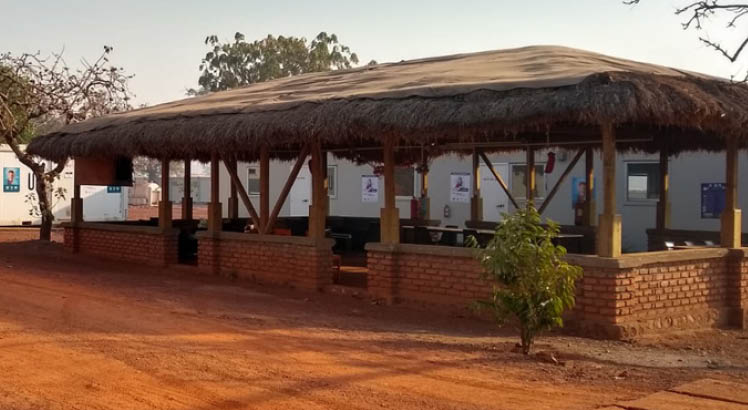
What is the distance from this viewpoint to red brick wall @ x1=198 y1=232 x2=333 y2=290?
13.0m

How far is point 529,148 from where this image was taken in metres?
15.1

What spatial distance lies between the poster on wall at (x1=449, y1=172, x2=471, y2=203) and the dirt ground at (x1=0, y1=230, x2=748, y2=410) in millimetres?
10077

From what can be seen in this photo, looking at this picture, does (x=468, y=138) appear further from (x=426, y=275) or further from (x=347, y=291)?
(x=347, y=291)

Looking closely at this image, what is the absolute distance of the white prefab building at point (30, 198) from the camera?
87.2ft

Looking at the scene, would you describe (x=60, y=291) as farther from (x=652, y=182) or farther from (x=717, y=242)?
(x=652, y=182)

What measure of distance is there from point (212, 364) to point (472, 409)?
2.54 meters

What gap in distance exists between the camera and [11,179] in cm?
2672

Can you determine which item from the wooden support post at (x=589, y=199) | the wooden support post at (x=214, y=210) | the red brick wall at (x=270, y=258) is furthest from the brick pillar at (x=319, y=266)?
the wooden support post at (x=589, y=199)

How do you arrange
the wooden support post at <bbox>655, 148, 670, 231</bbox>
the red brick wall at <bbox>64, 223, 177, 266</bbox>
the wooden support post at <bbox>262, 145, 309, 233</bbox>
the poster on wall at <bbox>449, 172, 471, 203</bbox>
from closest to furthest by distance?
the wooden support post at <bbox>262, 145, 309, 233</bbox>, the wooden support post at <bbox>655, 148, 670, 231</bbox>, the red brick wall at <bbox>64, 223, 177, 266</bbox>, the poster on wall at <bbox>449, 172, 471, 203</bbox>

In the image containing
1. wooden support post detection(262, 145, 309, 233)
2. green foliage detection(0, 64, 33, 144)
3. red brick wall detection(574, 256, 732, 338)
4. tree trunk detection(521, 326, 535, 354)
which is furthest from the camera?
green foliage detection(0, 64, 33, 144)

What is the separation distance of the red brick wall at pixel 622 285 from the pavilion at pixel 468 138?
0.02 metres

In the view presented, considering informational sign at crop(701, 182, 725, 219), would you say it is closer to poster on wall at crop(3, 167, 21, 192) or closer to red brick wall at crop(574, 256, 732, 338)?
red brick wall at crop(574, 256, 732, 338)

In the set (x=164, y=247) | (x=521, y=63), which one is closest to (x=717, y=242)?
(x=521, y=63)

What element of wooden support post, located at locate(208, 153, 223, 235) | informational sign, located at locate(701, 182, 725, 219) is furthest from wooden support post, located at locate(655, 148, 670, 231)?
wooden support post, located at locate(208, 153, 223, 235)
